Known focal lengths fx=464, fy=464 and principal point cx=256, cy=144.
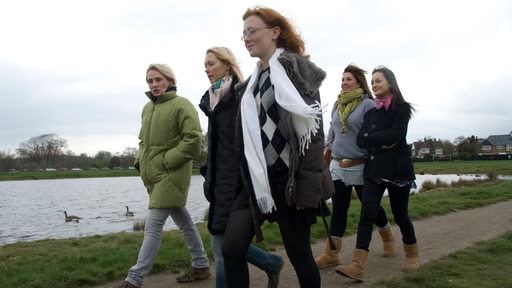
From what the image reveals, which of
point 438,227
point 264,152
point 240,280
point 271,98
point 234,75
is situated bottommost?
point 438,227

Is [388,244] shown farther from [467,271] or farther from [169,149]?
[169,149]

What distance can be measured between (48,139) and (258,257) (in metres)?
112

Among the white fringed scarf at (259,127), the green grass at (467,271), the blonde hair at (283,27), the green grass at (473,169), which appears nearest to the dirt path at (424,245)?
the green grass at (467,271)

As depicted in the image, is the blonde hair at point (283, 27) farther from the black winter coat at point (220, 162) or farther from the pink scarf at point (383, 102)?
the pink scarf at point (383, 102)

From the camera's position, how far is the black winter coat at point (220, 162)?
3.36m

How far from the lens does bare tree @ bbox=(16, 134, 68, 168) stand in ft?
330

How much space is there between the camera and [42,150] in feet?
335

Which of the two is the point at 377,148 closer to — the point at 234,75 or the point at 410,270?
the point at 410,270

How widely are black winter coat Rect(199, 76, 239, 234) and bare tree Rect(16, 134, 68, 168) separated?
104711 millimetres

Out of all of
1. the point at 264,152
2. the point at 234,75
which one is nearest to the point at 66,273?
the point at 234,75

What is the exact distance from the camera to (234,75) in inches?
154

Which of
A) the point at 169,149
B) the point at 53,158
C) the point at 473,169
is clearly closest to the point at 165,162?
the point at 169,149

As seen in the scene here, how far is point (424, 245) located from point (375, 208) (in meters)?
1.98

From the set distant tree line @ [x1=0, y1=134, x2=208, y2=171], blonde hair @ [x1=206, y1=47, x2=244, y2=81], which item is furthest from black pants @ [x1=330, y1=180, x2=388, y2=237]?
distant tree line @ [x1=0, y1=134, x2=208, y2=171]
